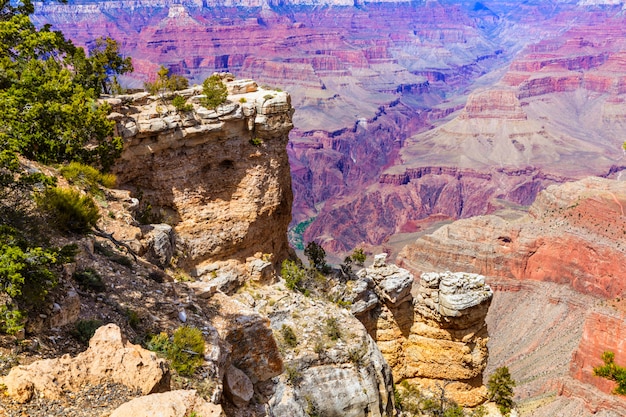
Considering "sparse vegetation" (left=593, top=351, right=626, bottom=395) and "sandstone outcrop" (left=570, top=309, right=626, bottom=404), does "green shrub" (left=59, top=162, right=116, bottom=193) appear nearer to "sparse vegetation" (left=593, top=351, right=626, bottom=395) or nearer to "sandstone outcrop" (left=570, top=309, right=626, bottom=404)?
"sparse vegetation" (left=593, top=351, right=626, bottom=395)

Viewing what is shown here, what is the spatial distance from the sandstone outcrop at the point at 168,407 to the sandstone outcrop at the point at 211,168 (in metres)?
13.0

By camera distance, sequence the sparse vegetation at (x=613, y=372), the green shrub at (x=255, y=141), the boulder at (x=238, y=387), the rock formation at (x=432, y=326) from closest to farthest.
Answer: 1. the sparse vegetation at (x=613, y=372)
2. the boulder at (x=238, y=387)
3. the green shrub at (x=255, y=141)
4. the rock formation at (x=432, y=326)

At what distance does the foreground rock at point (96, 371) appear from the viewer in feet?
23.6

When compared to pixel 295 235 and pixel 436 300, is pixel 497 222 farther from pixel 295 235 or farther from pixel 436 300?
pixel 295 235

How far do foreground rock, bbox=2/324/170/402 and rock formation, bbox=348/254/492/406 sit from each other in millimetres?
16482

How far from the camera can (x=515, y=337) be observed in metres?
58.1

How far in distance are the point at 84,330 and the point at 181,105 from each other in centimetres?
1443

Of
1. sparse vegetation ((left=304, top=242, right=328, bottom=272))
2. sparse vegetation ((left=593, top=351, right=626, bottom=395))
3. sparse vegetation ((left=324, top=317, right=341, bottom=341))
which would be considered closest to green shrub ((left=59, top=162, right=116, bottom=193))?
sparse vegetation ((left=324, top=317, right=341, bottom=341))

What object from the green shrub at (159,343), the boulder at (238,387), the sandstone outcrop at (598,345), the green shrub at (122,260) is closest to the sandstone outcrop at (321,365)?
the boulder at (238,387)

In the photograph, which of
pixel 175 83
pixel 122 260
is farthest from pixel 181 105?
pixel 122 260

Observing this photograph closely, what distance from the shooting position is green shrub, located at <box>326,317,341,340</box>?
1875 cm

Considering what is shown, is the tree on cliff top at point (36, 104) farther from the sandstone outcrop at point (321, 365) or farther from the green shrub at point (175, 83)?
the green shrub at point (175, 83)

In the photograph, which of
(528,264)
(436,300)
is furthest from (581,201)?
(436,300)

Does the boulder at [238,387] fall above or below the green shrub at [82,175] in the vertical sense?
below
